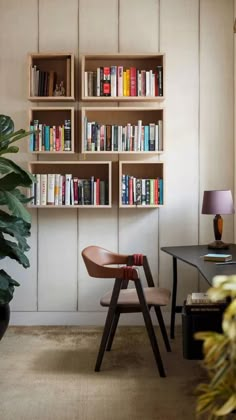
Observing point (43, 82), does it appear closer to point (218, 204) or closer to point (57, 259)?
point (57, 259)

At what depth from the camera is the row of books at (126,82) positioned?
14.7ft

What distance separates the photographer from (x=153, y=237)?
15.4 feet

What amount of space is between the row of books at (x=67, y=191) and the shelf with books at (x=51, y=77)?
2.28 feet

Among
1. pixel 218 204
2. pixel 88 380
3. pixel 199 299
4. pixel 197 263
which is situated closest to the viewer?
pixel 199 299

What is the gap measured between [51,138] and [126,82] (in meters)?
0.80

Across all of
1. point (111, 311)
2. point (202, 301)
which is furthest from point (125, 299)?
point (202, 301)

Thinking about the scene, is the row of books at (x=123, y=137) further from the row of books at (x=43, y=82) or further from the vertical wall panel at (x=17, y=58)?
the vertical wall panel at (x=17, y=58)

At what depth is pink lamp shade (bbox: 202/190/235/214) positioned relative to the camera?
4176 mm

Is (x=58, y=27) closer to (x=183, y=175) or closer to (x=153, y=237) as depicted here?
(x=183, y=175)

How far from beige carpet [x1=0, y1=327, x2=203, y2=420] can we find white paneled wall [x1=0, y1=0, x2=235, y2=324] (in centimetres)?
55

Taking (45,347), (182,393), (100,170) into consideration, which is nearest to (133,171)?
(100,170)

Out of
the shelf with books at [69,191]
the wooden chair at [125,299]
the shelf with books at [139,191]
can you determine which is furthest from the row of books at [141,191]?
the wooden chair at [125,299]

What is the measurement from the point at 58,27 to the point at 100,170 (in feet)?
4.32

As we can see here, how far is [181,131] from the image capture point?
4.70 m
